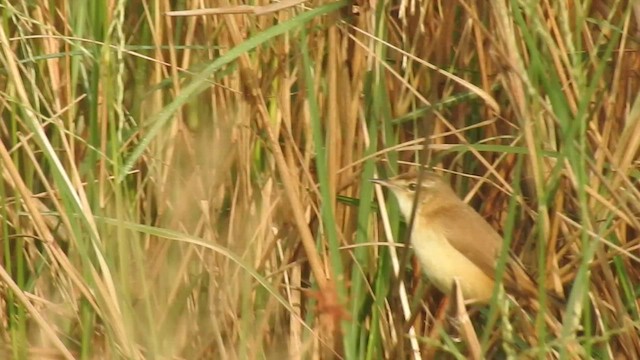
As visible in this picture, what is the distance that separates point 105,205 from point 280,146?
0.31m

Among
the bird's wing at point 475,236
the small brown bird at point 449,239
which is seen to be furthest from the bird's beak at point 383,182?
the bird's wing at point 475,236

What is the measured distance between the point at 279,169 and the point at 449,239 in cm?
37

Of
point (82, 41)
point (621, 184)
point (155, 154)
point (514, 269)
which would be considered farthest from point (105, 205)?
point (621, 184)

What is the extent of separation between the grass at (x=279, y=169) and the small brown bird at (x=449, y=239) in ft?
0.17

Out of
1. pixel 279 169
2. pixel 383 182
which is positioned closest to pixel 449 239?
pixel 383 182

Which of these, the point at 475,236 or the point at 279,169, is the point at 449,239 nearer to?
the point at 475,236

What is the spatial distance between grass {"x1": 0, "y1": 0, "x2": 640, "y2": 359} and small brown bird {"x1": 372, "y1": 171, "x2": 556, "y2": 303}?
0.17 feet

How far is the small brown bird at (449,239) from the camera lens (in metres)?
2.06

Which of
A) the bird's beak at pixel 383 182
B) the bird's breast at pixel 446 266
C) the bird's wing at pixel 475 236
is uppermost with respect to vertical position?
the bird's beak at pixel 383 182

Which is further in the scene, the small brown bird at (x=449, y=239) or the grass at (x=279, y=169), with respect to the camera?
the small brown bird at (x=449, y=239)

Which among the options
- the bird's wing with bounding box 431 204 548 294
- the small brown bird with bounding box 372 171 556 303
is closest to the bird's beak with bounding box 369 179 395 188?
the small brown bird with bounding box 372 171 556 303

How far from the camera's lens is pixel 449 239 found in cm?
217

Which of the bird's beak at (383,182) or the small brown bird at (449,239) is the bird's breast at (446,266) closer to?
the small brown bird at (449,239)

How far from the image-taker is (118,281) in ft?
5.92
